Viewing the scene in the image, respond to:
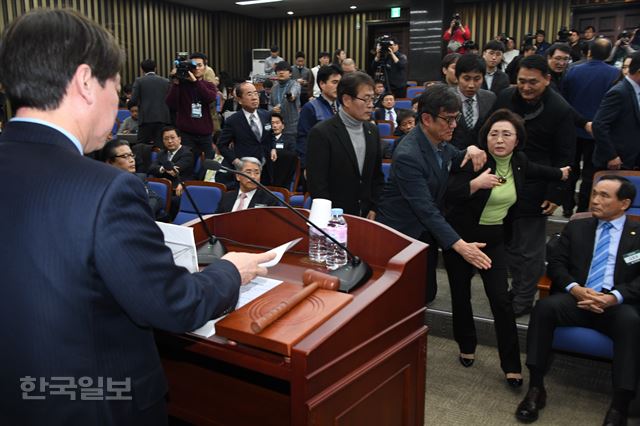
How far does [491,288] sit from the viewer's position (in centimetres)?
259

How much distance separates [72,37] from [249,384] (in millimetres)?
1028

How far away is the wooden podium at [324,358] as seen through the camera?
1.18m

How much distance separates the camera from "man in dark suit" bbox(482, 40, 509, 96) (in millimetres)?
4430

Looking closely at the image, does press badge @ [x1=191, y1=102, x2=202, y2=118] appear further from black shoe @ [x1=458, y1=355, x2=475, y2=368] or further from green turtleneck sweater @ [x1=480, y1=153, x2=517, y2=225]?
black shoe @ [x1=458, y1=355, x2=475, y2=368]

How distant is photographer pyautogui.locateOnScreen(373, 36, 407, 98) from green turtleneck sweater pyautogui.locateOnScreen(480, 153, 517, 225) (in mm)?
4707

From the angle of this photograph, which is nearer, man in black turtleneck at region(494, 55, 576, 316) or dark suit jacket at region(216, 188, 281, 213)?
man in black turtleneck at region(494, 55, 576, 316)

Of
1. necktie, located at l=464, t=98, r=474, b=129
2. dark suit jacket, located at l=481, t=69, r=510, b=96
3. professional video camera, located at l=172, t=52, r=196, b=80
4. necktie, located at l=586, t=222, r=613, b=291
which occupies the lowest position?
necktie, located at l=586, t=222, r=613, b=291

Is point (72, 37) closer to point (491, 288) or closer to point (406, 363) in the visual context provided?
point (406, 363)

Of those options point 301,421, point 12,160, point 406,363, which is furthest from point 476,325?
point 12,160

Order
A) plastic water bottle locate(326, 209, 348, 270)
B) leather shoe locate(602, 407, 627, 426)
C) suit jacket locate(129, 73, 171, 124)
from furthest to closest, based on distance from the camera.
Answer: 1. suit jacket locate(129, 73, 171, 124)
2. leather shoe locate(602, 407, 627, 426)
3. plastic water bottle locate(326, 209, 348, 270)

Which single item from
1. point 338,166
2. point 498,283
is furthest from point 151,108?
point 498,283

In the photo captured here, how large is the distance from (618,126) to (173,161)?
3604 millimetres

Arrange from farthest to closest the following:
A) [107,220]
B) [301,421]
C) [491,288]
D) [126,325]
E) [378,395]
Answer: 1. [491,288]
2. [378,395]
3. [301,421]
4. [126,325]
5. [107,220]

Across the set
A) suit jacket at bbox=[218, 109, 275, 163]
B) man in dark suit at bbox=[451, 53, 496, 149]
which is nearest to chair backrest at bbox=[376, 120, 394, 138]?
suit jacket at bbox=[218, 109, 275, 163]
